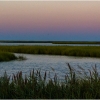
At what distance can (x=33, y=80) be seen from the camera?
23.8 feet

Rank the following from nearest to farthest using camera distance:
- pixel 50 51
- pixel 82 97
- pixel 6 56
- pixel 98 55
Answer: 1. pixel 82 97
2. pixel 6 56
3. pixel 98 55
4. pixel 50 51

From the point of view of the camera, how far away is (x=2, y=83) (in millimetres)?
→ 7422

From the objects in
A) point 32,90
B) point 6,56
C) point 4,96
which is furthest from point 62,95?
point 6,56

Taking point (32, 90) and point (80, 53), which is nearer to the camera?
point (32, 90)

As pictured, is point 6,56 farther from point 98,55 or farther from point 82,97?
point 82,97

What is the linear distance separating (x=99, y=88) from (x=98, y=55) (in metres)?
25.3

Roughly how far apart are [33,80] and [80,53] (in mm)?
26965

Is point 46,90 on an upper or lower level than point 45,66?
upper

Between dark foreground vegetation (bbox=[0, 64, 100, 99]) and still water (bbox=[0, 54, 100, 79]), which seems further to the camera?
still water (bbox=[0, 54, 100, 79])

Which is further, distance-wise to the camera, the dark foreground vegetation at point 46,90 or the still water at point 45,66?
the still water at point 45,66

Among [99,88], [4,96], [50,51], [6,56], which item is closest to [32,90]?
[4,96]

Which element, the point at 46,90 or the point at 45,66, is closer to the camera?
the point at 46,90

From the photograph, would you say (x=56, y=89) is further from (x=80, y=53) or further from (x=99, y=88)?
(x=80, y=53)

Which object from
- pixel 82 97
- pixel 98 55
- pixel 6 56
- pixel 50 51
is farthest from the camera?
pixel 50 51
